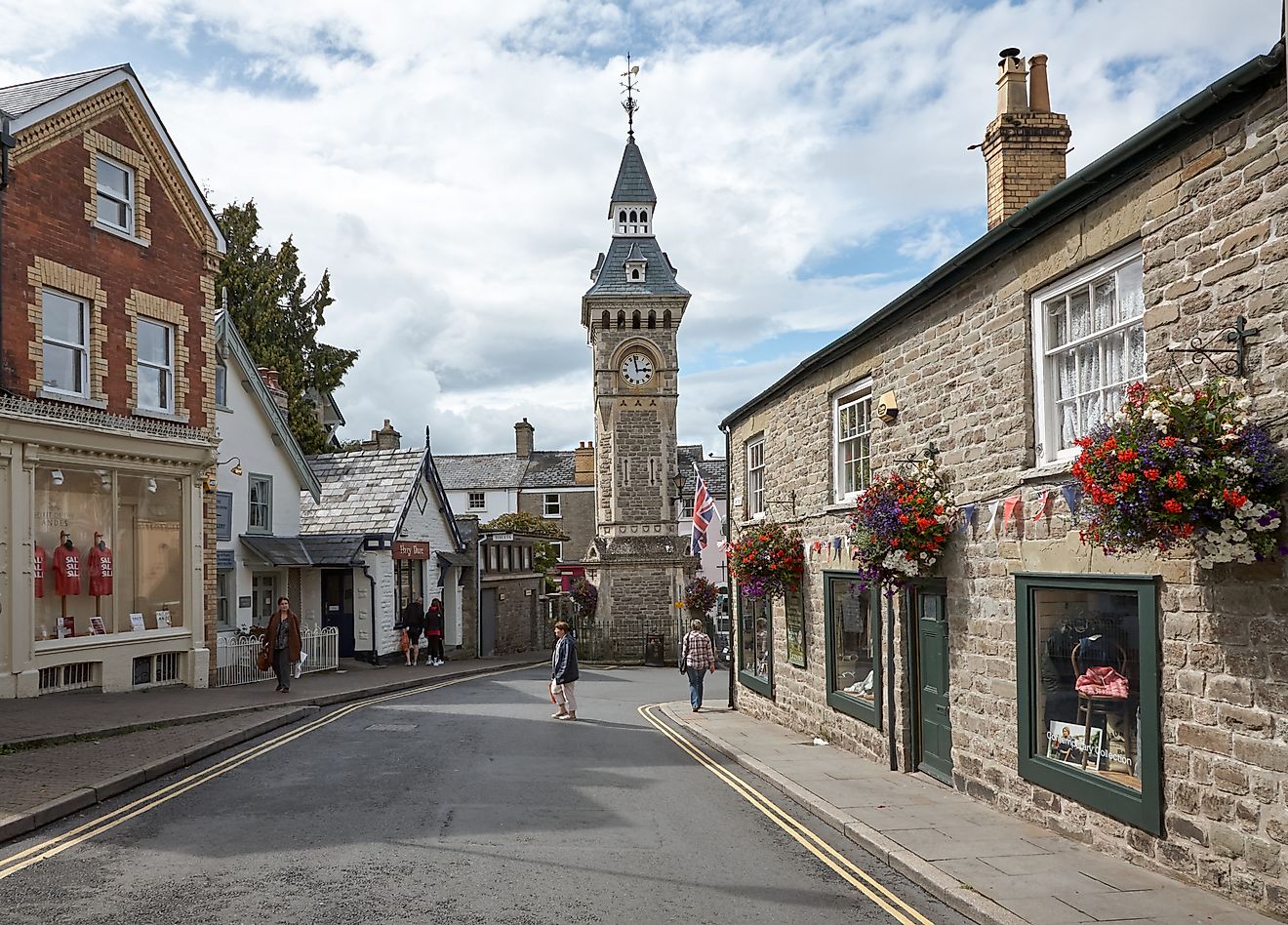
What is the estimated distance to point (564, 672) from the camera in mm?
18359

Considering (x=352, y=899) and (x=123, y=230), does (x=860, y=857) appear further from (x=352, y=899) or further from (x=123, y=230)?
(x=123, y=230)

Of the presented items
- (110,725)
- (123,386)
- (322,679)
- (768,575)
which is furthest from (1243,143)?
(322,679)

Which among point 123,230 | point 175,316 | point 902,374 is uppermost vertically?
point 123,230

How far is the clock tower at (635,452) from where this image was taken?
45.0 metres

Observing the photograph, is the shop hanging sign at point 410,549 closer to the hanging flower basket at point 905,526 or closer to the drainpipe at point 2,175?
the drainpipe at point 2,175

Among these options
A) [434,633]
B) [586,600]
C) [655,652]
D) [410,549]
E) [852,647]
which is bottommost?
[655,652]

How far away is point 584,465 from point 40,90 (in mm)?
50232

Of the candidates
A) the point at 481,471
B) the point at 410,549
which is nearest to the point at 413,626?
the point at 410,549

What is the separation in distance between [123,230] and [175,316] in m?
1.86

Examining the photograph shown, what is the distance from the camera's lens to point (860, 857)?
29.5 ft

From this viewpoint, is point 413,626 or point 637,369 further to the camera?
point 637,369

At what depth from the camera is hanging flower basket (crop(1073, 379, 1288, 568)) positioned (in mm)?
6613

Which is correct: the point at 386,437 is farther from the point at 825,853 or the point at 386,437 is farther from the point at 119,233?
the point at 825,853

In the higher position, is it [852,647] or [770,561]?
[770,561]
